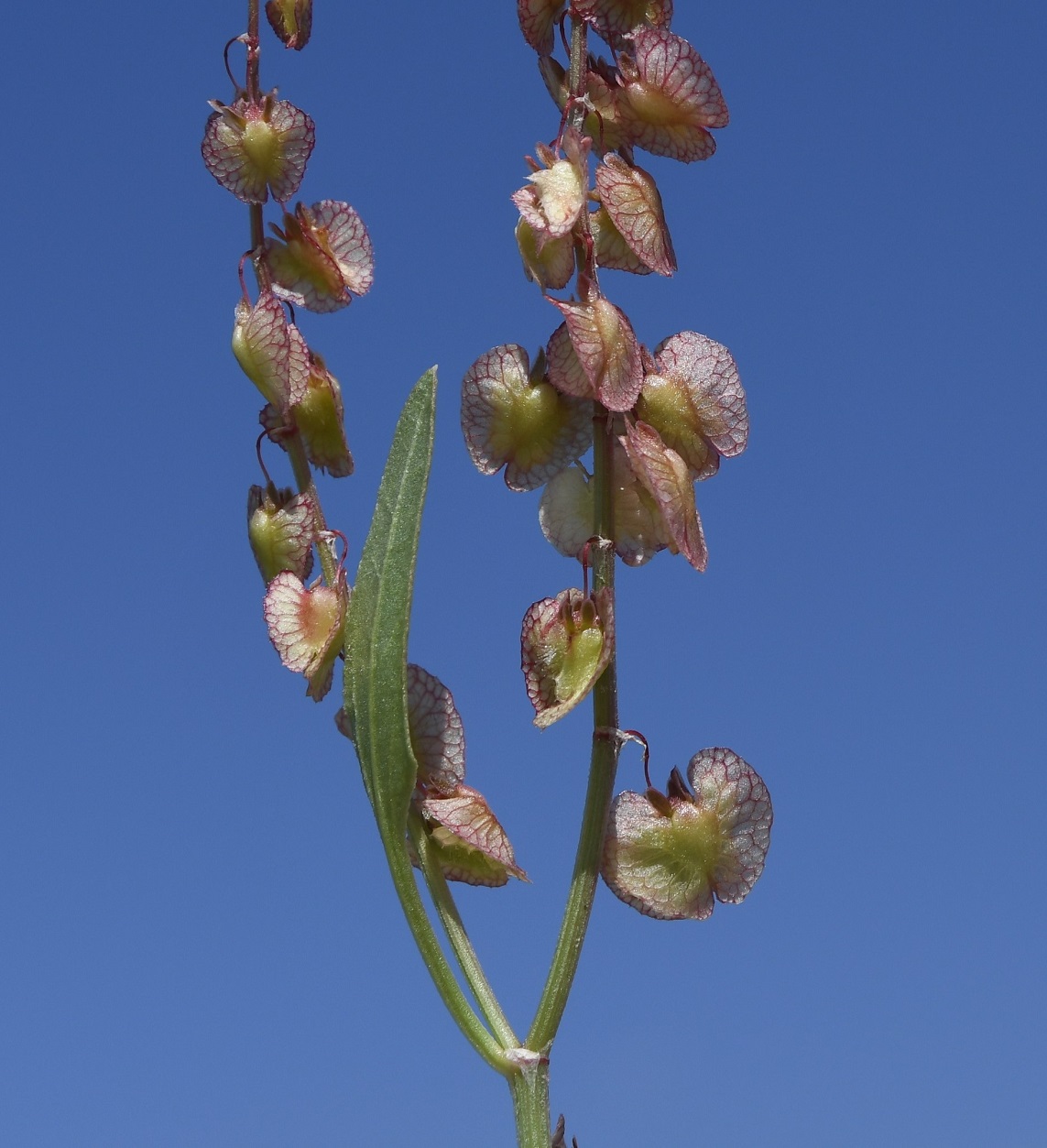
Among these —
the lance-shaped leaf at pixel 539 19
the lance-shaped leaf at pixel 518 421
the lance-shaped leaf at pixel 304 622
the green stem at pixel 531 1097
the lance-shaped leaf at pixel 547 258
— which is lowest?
the green stem at pixel 531 1097

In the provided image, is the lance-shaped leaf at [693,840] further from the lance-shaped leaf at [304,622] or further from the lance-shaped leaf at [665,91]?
the lance-shaped leaf at [665,91]

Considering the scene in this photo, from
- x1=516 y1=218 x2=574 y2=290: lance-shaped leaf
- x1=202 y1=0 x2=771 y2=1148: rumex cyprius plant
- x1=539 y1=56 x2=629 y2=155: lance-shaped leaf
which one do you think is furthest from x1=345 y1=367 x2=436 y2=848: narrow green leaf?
x1=539 y1=56 x2=629 y2=155: lance-shaped leaf

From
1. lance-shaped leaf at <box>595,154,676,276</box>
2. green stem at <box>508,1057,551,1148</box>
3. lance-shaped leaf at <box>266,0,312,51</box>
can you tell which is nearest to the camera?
green stem at <box>508,1057,551,1148</box>

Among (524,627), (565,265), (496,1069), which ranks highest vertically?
(565,265)

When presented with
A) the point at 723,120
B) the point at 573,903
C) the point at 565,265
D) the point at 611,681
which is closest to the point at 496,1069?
the point at 573,903

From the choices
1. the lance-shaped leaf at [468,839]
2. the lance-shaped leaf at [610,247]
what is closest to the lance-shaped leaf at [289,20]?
the lance-shaped leaf at [610,247]

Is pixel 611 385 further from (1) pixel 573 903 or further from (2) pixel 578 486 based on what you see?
(1) pixel 573 903

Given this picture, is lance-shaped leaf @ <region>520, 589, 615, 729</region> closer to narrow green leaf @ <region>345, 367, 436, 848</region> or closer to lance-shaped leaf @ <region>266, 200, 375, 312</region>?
narrow green leaf @ <region>345, 367, 436, 848</region>
